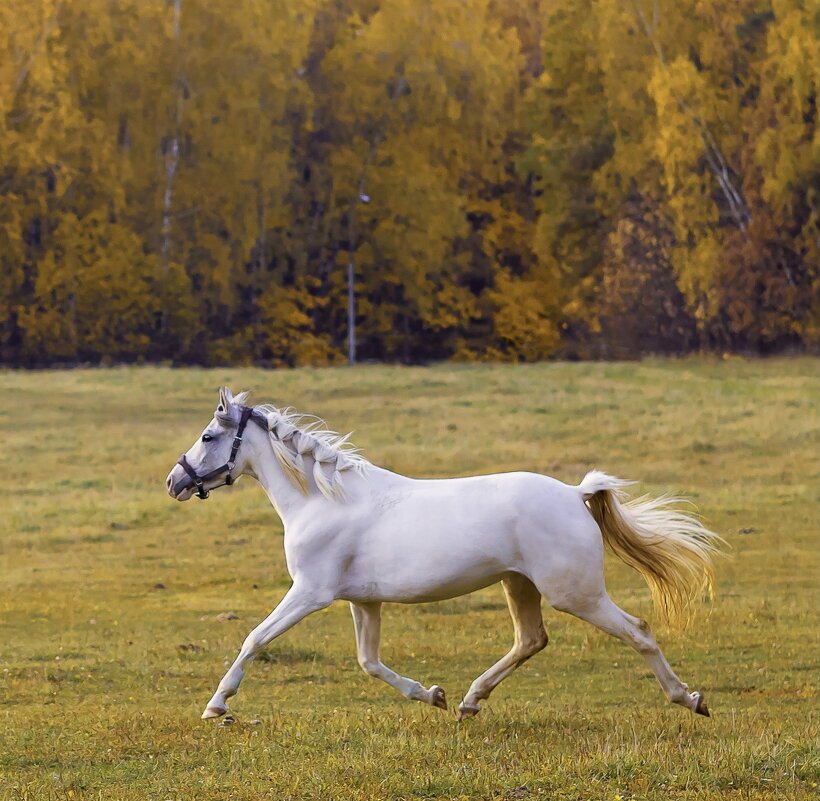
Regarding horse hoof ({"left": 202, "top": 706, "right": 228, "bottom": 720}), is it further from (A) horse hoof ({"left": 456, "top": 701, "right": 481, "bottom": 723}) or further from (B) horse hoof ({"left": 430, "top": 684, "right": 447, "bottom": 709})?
(A) horse hoof ({"left": 456, "top": 701, "right": 481, "bottom": 723})

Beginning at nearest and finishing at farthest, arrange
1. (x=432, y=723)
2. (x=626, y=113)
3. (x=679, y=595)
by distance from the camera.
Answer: (x=432, y=723) → (x=679, y=595) → (x=626, y=113)

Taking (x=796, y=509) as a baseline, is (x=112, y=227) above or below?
above

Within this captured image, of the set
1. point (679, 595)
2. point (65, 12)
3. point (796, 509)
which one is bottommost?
point (796, 509)

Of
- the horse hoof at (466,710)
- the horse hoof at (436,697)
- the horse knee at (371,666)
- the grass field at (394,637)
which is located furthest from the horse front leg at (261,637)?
the horse hoof at (466,710)

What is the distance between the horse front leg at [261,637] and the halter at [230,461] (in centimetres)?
93

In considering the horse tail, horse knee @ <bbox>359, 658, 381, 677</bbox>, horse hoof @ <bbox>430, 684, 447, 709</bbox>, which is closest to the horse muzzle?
horse knee @ <bbox>359, 658, 381, 677</bbox>

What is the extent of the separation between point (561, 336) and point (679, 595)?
4804 centimetres

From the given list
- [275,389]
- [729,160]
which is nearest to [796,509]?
[275,389]

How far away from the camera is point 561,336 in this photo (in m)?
56.6

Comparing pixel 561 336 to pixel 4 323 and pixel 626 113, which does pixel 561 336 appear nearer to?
pixel 626 113

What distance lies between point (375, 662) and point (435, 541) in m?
0.77

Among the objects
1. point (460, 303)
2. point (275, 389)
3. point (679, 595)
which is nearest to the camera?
point (679, 595)

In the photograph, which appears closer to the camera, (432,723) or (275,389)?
(432,723)

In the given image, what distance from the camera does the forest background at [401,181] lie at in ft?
150
